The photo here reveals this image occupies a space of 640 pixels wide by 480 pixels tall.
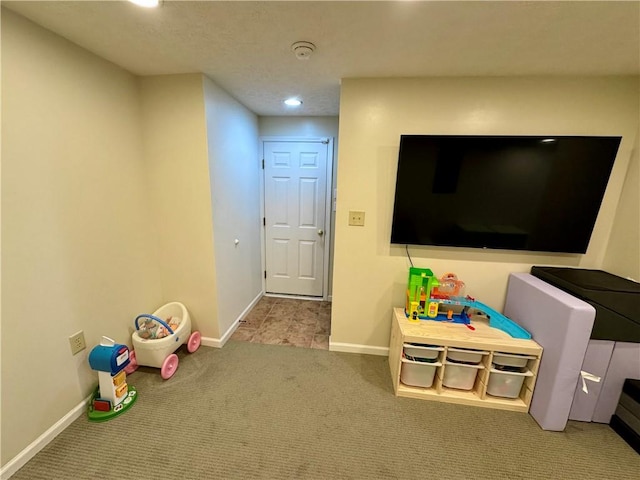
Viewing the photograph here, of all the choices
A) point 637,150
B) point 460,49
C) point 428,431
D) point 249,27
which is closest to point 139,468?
point 428,431

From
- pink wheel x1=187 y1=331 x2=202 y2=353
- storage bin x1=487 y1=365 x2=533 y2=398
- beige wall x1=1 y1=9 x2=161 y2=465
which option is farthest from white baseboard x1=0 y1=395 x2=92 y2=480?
storage bin x1=487 y1=365 x2=533 y2=398

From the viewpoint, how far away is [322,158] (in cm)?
306

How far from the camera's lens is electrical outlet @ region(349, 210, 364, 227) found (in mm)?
2107

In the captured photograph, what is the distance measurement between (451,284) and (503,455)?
3.39 ft

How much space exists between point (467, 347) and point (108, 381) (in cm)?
233

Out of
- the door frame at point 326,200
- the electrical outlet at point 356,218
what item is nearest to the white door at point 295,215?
the door frame at point 326,200

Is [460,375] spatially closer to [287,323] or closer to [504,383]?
[504,383]

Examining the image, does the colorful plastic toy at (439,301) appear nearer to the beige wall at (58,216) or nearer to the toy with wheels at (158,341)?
the toy with wheels at (158,341)

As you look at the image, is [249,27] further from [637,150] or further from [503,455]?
[503,455]

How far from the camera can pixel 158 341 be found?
193 cm

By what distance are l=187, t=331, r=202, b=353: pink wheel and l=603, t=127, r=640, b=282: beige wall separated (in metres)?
3.31

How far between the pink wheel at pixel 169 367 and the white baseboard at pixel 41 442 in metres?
0.42

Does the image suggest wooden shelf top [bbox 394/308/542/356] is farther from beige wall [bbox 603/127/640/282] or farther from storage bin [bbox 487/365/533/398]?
beige wall [bbox 603/127/640/282]

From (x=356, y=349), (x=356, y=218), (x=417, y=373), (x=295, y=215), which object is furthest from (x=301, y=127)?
(x=417, y=373)
